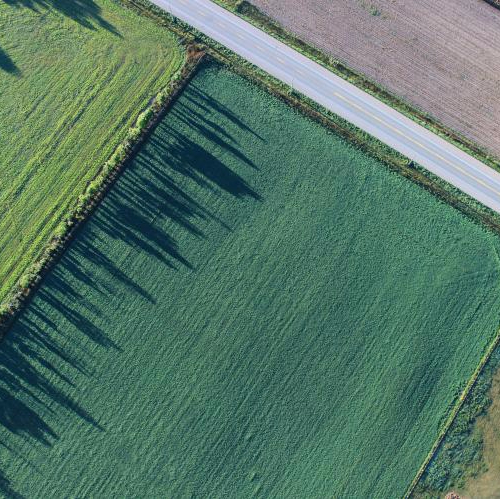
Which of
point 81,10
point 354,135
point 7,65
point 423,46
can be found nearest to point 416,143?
point 354,135

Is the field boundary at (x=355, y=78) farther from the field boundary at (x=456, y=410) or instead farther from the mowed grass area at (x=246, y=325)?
the field boundary at (x=456, y=410)

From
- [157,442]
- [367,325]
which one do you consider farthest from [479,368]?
[157,442]

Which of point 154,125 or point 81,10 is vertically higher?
point 81,10

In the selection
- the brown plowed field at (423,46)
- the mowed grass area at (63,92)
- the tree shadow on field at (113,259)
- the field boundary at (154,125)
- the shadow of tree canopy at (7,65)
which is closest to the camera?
the tree shadow on field at (113,259)

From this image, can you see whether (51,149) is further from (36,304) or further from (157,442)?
(157,442)

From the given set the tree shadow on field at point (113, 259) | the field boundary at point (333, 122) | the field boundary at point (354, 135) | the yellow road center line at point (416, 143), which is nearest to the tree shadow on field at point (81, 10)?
the field boundary at point (333, 122)

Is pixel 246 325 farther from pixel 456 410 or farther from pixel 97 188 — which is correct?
pixel 456 410
